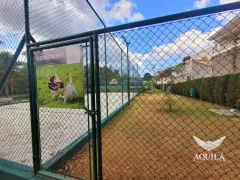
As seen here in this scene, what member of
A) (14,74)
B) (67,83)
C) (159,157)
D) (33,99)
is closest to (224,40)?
(159,157)

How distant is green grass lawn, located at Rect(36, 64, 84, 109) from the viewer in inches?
73.0

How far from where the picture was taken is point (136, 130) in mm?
5105

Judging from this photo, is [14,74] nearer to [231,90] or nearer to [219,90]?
[231,90]

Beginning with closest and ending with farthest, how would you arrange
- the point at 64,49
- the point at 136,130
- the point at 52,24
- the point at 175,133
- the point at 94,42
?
the point at 94,42 → the point at 64,49 → the point at 52,24 → the point at 175,133 → the point at 136,130

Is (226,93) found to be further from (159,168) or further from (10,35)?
(10,35)

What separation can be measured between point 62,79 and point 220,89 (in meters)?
10.4

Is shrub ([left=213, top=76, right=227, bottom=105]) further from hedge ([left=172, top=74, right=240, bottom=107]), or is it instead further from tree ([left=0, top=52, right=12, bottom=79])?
tree ([left=0, top=52, right=12, bottom=79])

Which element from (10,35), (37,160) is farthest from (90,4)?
(37,160)

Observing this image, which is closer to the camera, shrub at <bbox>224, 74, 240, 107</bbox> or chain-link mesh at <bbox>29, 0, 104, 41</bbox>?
chain-link mesh at <bbox>29, 0, 104, 41</bbox>

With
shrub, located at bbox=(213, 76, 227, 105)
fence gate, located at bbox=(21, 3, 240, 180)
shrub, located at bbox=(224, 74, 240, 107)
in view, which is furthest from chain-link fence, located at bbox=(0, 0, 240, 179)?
shrub, located at bbox=(213, 76, 227, 105)

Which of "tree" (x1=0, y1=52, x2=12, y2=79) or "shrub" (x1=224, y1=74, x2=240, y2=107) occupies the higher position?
"tree" (x1=0, y1=52, x2=12, y2=79)

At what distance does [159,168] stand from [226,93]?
870cm

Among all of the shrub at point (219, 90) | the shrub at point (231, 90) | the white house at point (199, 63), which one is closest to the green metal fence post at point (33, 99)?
the white house at point (199, 63)

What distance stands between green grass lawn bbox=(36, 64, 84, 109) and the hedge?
7.71 metres
